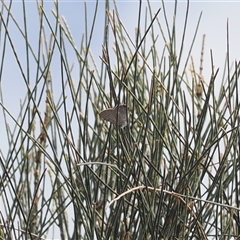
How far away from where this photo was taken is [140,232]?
2.75 ft

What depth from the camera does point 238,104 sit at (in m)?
0.84

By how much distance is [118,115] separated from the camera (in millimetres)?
805

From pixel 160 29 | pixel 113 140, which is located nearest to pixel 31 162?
pixel 113 140

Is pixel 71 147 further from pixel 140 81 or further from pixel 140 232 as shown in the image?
pixel 140 81

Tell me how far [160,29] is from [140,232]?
44 centimetres

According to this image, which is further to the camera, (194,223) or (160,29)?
(160,29)

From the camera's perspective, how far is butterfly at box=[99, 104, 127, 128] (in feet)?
2.63

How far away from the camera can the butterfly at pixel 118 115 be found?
80 cm

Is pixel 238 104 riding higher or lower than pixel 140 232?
higher

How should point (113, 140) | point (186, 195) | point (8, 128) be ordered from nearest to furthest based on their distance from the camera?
point (186, 195), point (113, 140), point (8, 128)

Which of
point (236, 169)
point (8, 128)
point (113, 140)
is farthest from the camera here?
point (8, 128)

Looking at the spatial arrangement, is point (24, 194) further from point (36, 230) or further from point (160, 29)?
point (160, 29)

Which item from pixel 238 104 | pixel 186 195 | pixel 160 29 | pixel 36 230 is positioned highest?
pixel 160 29

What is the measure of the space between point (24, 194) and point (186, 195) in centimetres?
47
